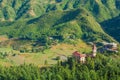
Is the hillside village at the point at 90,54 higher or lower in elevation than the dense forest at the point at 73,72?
higher

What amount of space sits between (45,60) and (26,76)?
4487 cm

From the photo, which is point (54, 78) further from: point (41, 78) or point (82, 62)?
point (82, 62)

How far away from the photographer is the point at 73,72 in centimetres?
13638

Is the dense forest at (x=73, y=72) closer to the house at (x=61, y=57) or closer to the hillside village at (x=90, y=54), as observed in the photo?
the hillside village at (x=90, y=54)

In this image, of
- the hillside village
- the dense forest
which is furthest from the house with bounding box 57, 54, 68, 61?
the dense forest

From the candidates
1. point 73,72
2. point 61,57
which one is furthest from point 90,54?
point 61,57

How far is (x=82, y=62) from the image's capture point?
150m

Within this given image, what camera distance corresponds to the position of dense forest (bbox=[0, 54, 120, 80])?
434ft

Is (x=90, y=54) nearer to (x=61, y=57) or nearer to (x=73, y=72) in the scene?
(x=73, y=72)

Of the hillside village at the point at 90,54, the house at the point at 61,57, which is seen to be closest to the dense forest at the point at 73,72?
the hillside village at the point at 90,54

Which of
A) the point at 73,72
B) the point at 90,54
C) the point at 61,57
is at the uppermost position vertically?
the point at 90,54

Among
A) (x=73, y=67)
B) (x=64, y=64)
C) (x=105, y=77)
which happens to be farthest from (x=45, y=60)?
(x=105, y=77)

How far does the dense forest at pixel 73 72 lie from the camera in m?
132

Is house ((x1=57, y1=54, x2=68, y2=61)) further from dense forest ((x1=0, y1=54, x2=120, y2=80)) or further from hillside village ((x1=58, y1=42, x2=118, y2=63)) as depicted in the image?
dense forest ((x1=0, y1=54, x2=120, y2=80))
